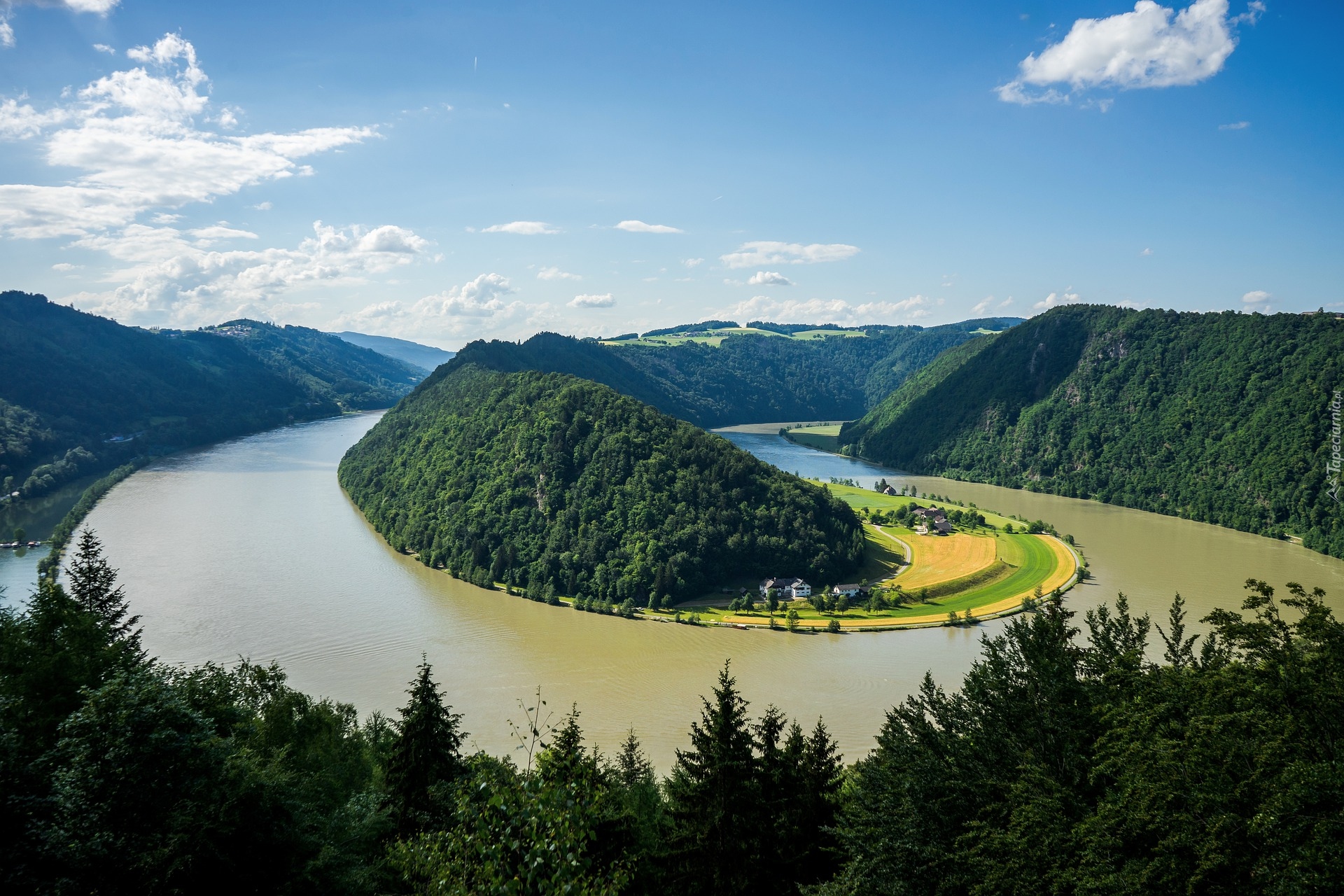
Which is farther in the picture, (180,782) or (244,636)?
(244,636)

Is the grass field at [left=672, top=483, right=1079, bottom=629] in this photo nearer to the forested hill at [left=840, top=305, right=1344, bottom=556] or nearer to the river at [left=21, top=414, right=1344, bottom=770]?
the river at [left=21, top=414, right=1344, bottom=770]

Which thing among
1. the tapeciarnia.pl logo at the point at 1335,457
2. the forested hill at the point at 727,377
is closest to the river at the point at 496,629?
→ the tapeciarnia.pl logo at the point at 1335,457

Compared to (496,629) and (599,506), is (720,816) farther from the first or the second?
(599,506)

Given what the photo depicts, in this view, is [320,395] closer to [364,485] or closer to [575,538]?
[364,485]

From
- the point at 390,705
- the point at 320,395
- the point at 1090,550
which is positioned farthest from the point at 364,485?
the point at 320,395

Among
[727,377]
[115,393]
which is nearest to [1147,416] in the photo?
[727,377]

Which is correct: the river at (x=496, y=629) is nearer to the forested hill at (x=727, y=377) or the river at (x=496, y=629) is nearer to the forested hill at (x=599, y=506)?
the forested hill at (x=599, y=506)

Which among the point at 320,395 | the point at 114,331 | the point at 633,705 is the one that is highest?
the point at 114,331
